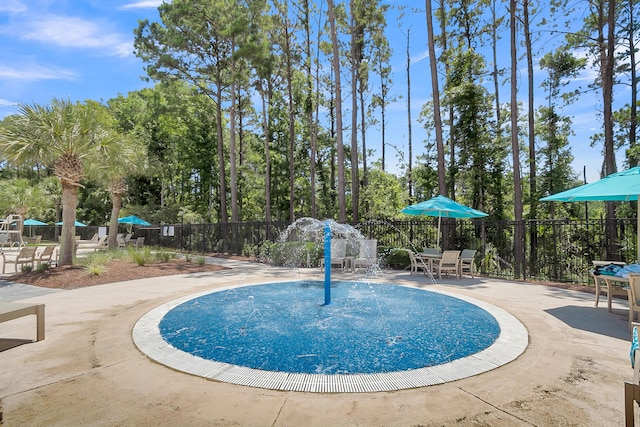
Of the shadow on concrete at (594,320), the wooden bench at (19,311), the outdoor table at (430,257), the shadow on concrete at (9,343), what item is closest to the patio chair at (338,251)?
the outdoor table at (430,257)

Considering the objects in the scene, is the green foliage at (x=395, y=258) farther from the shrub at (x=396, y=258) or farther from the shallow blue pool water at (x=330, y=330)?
the shallow blue pool water at (x=330, y=330)

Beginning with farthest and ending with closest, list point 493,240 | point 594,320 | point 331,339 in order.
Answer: point 493,240
point 594,320
point 331,339

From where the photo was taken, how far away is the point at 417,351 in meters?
3.88

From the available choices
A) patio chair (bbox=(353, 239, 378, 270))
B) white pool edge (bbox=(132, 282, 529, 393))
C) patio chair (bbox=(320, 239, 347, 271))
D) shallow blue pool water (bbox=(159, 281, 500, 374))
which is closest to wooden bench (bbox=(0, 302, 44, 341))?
white pool edge (bbox=(132, 282, 529, 393))

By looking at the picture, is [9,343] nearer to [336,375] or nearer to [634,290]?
[336,375]

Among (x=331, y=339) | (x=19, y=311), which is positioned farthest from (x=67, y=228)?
(x=331, y=339)

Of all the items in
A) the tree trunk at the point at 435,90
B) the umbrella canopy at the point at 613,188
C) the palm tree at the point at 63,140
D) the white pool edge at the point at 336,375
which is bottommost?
the white pool edge at the point at 336,375

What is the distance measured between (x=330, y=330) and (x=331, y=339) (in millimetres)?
387

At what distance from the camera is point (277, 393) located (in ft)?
9.11

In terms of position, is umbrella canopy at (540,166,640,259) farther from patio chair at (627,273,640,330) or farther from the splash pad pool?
the splash pad pool

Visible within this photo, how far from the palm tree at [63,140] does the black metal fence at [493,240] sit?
6.97 meters

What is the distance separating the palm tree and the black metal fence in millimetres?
6972

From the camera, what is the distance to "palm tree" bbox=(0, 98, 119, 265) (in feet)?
29.8

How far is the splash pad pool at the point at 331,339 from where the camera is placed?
315cm
